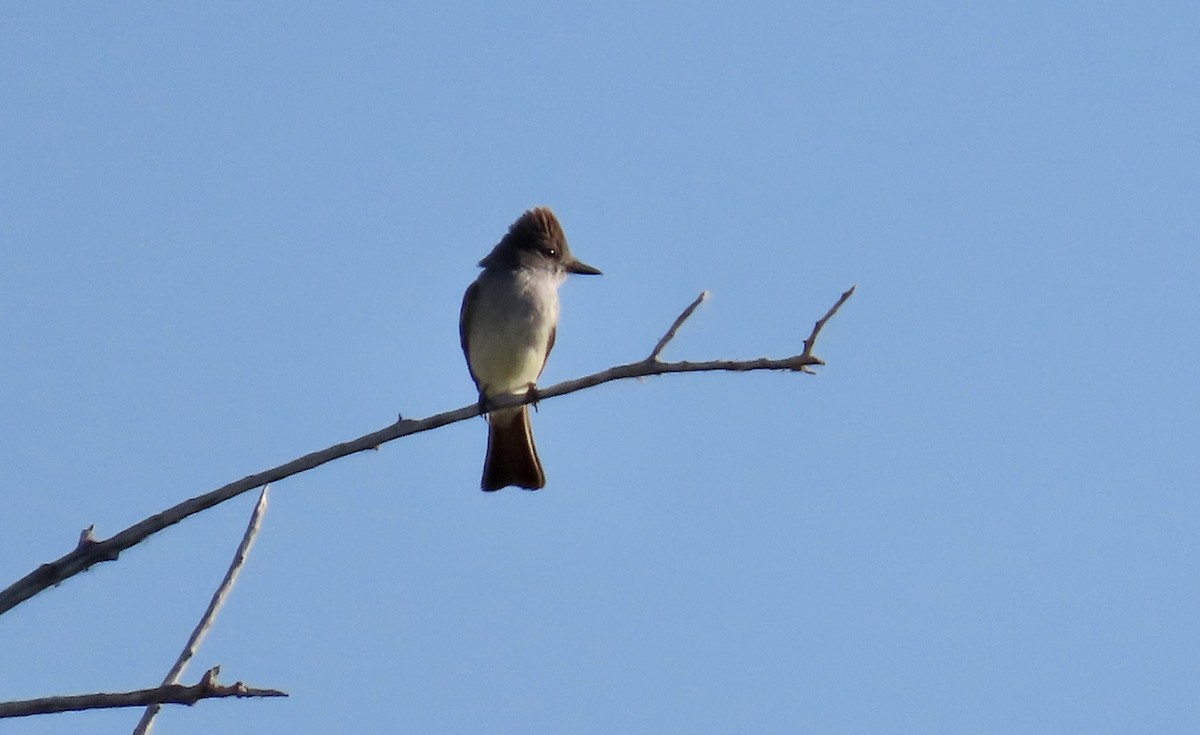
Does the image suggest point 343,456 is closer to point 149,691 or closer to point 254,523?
point 254,523

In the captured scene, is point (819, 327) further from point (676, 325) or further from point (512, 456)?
point (512, 456)

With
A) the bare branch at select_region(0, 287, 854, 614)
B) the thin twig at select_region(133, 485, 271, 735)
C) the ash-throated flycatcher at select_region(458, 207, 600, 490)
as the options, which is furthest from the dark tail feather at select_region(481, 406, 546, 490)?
the thin twig at select_region(133, 485, 271, 735)

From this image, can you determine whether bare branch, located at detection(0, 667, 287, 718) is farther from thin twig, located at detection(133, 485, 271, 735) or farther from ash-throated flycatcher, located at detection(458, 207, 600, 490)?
ash-throated flycatcher, located at detection(458, 207, 600, 490)

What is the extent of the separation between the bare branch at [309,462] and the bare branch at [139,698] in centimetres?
24

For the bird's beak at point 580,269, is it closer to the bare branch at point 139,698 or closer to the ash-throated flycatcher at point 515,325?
the ash-throated flycatcher at point 515,325

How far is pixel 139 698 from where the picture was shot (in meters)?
2.74

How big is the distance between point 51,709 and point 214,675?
28 cm

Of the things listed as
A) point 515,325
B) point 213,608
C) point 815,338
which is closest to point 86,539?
point 213,608

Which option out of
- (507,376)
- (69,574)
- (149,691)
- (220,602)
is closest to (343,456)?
(220,602)

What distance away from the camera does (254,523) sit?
3.62 meters

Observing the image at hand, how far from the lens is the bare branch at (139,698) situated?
8.73ft

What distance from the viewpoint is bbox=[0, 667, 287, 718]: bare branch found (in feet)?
8.73

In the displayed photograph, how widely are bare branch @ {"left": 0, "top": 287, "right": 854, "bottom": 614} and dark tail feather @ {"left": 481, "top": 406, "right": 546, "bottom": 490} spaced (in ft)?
10.2

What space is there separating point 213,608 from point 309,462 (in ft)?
A: 1.49
